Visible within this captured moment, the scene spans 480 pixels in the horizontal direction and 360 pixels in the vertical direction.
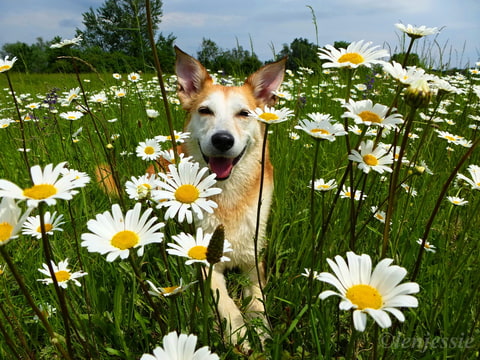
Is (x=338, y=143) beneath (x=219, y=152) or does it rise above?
beneath

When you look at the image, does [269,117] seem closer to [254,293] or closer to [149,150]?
[149,150]

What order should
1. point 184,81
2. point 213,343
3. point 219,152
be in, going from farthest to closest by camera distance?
point 184,81
point 219,152
point 213,343

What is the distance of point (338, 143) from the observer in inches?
164

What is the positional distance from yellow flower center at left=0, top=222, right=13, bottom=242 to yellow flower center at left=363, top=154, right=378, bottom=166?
3.94 feet

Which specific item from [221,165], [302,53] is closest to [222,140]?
[221,165]

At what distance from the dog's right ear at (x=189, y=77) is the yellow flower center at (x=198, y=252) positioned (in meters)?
2.15

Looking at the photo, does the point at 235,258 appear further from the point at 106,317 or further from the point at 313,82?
the point at 313,82

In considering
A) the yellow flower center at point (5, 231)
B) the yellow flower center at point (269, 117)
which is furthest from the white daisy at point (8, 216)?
the yellow flower center at point (269, 117)

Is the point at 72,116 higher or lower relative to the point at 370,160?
lower

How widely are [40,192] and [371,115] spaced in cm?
111

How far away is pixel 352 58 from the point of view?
4.35 feet

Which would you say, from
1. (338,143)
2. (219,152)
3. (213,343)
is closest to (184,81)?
(219,152)

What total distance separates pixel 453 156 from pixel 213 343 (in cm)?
332

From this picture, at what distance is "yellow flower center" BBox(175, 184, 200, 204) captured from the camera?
1.19 meters
